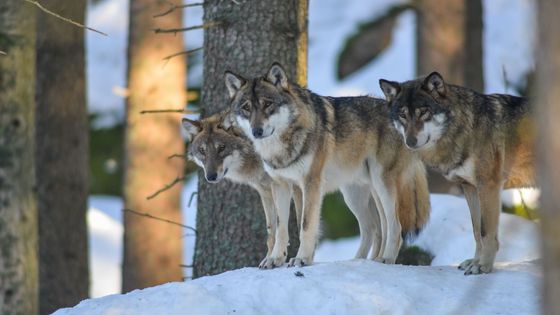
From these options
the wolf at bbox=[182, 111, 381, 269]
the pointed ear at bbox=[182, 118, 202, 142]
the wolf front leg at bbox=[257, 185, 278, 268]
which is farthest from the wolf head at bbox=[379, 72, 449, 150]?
the pointed ear at bbox=[182, 118, 202, 142]

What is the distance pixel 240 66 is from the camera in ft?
30.9

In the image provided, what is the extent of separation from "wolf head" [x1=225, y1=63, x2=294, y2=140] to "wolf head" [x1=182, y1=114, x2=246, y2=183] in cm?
48

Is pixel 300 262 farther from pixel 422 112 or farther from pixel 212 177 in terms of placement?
pixel 422 112

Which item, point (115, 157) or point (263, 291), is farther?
point (115, 157)

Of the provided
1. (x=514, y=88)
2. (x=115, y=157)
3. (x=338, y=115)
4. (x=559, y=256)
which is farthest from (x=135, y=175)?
(x=559, y=256)

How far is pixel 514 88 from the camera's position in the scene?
17.3 m

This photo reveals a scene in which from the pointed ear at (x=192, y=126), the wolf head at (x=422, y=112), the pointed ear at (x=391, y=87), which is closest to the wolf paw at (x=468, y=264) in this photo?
the wolf head at (x=422, y=112)

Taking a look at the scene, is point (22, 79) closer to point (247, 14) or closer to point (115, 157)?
point (247, 14)

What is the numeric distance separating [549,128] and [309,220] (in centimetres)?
444

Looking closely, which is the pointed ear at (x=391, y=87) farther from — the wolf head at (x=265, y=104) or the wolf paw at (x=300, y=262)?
the wolf paw at (x=300, y=262)

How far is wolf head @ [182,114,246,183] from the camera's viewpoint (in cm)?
912

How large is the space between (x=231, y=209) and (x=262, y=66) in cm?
132

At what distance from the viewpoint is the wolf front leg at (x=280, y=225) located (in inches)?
331

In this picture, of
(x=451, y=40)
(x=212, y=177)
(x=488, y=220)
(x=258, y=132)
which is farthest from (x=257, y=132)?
(x=451, y=40)
